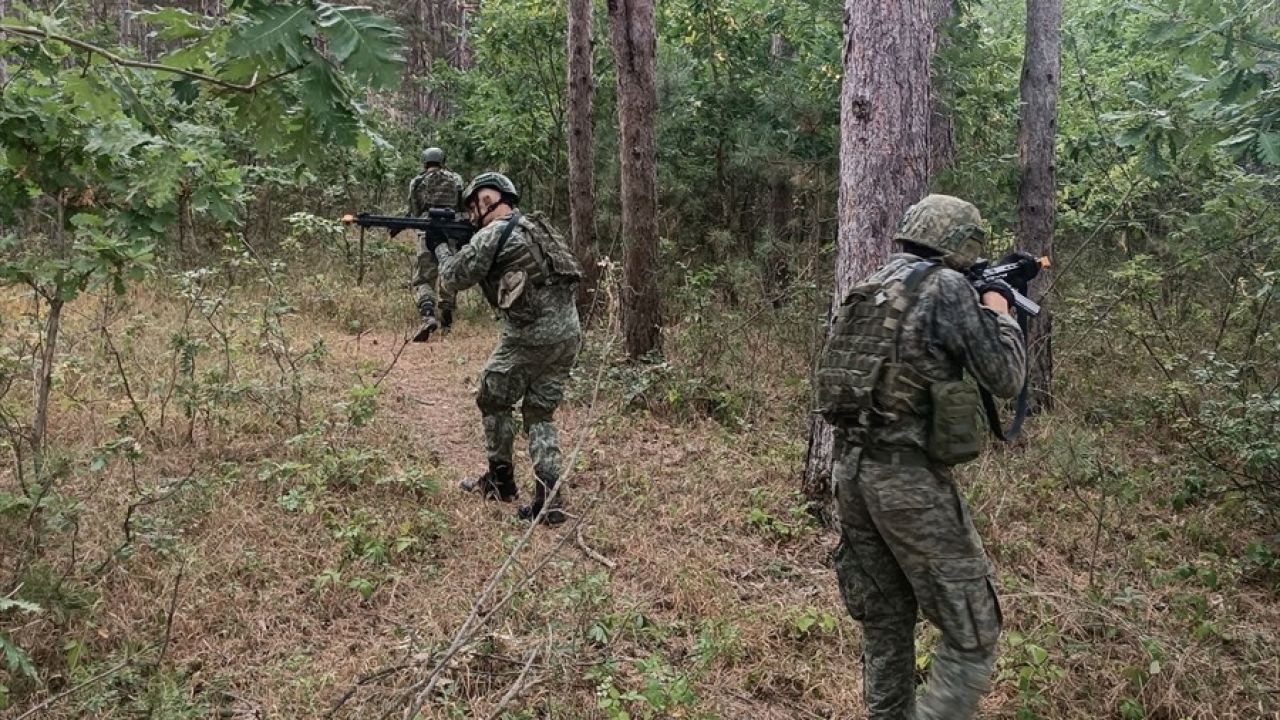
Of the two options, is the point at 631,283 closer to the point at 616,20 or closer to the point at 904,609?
the point at 616,20

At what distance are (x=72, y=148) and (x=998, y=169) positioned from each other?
23.0 feet

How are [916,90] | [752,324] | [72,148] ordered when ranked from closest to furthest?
[72,148] < [916,90] < [752,324]

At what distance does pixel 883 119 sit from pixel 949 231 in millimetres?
2007

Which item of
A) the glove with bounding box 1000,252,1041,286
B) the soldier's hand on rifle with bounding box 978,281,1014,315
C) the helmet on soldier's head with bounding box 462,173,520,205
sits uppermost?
the helmet on soldier's head with bounding box 462,173,520,205

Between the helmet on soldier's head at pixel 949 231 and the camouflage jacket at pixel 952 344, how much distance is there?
0.37ft

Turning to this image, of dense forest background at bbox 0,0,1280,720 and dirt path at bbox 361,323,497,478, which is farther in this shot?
dirt path at bbox 361,323,497,478

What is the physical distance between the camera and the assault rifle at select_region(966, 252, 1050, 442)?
3.10m

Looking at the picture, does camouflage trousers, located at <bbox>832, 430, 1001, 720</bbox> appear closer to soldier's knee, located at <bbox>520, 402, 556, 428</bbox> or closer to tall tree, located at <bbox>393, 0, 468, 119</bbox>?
soldier's knee, located at <bbox>520, 402, 556, 428</bbox>

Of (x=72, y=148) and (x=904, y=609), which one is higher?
(x=72, y=148)

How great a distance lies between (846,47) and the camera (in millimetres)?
5000

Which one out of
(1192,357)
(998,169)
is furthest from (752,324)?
(1192,357)

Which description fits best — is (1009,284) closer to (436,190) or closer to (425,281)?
(425,281)

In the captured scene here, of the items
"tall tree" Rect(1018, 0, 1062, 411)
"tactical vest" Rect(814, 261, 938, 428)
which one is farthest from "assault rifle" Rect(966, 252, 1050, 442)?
"tall tree" Rect(1018, 0, 1062, 411)

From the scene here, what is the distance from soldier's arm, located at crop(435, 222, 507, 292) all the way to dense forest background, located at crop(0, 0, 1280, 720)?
0.81 metres
